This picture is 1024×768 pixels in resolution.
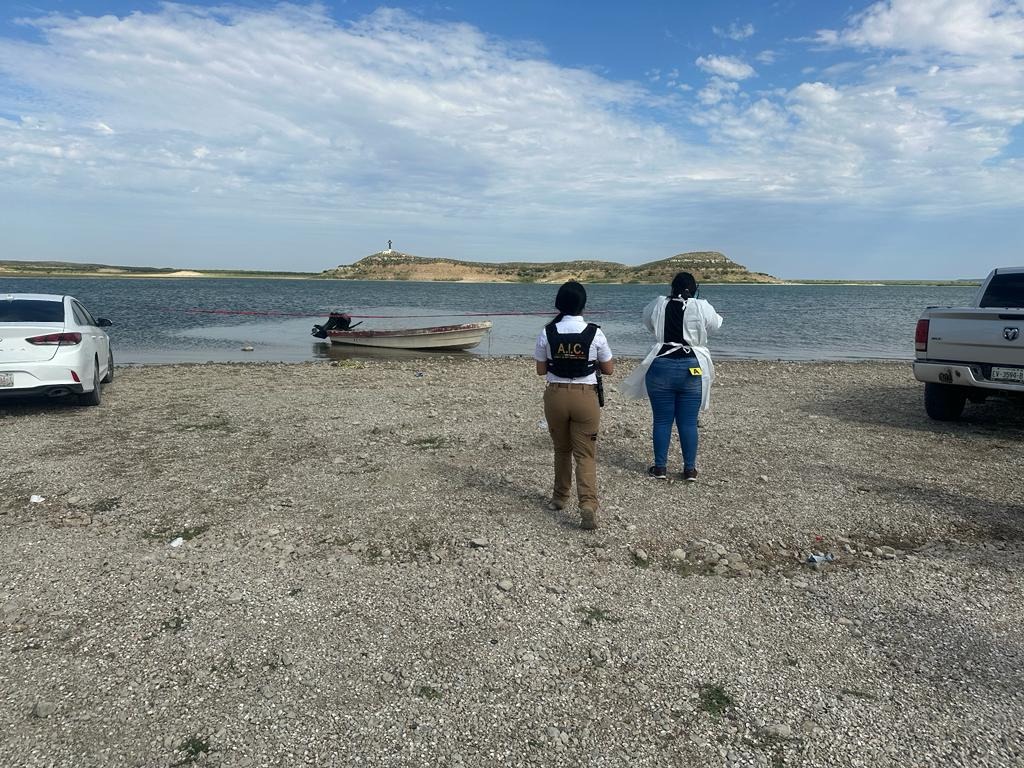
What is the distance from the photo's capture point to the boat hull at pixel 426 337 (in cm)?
2439

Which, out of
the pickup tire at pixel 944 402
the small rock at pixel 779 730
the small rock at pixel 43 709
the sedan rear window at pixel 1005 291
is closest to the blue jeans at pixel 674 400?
the small rock at pixel 779 730

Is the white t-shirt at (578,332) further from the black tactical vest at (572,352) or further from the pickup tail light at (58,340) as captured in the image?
the pickup tail light at (58,340)

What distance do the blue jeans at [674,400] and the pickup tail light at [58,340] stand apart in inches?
325

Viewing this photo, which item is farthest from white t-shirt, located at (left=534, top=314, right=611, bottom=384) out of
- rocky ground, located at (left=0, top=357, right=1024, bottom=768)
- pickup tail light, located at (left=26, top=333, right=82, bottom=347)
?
pickup tail light, located at (left=26, top=333, right=82, bottom=347)

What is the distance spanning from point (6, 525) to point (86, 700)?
10.1 feet

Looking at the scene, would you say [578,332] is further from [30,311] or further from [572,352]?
[30,311]

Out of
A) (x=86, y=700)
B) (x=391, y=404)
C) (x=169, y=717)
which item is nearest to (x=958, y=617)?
(x=169, y=717)

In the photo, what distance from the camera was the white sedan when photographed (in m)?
9.34

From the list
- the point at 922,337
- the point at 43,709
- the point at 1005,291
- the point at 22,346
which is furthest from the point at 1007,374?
the point at 22,346

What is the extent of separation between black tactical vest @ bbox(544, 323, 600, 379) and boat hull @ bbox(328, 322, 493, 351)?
61.7ft

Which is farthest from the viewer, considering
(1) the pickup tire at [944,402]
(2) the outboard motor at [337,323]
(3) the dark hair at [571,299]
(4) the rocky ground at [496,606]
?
(2) the outboard motor at [337,323]

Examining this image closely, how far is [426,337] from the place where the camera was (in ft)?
80.6

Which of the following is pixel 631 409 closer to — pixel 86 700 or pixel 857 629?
pixel 857 629

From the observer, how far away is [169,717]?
3164 mm
